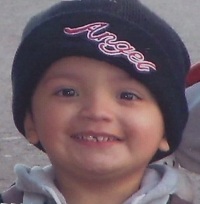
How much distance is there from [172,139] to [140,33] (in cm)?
34

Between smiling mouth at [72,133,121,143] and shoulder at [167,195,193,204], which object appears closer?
smiling mouth at [72,133,121,143]

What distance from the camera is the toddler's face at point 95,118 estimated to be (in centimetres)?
245

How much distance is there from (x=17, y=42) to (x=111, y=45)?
5.13 m

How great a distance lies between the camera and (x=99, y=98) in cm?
245

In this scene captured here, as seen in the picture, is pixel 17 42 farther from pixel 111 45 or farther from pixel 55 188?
pixel 111 45

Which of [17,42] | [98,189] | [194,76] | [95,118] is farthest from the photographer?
[17,42]

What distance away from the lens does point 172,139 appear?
2.67m

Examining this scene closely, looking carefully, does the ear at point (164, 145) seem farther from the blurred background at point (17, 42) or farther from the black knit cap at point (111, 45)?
the blurred background at point (17, 42)

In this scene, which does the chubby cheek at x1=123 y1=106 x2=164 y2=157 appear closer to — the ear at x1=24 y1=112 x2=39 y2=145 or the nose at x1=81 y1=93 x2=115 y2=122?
the nose at x1=81 y1=93 x2=115 y2=122

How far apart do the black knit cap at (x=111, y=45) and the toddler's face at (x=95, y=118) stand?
33 millimetres

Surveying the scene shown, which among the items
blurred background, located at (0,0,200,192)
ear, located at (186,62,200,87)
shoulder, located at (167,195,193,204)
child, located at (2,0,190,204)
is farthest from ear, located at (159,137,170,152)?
blurred background, located at (0,0,200,192)

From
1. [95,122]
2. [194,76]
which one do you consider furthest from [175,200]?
[194,76]

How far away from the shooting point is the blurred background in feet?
16.8

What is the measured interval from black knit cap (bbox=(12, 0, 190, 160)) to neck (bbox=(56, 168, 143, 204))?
0.62 ft
